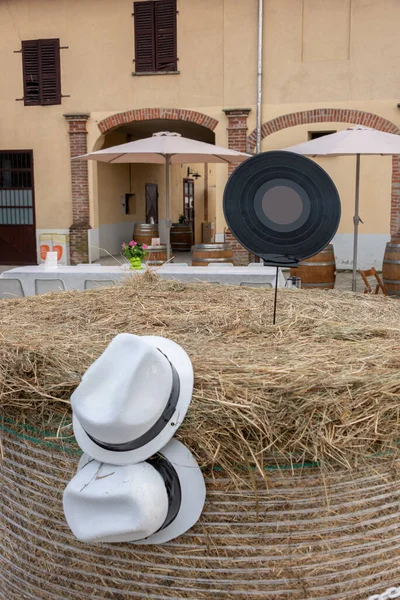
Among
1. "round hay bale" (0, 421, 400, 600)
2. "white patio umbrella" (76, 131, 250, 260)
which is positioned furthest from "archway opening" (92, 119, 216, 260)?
"round hay bale" (0, 421, 400, 600)

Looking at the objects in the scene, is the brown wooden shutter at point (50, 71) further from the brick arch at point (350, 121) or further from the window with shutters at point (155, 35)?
the brick arch at point (350, 121)

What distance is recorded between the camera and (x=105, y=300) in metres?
2.83

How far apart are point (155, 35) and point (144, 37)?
24 centimetres

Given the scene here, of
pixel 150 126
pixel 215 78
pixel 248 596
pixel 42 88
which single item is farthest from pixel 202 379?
pixel 150 126

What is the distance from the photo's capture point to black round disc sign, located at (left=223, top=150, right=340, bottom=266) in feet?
7.39

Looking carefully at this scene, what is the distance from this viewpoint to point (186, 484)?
1575mm

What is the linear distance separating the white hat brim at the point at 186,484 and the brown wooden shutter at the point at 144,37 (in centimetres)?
1292

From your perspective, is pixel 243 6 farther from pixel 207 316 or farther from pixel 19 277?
pixel 207 316

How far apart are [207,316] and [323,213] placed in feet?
1.95

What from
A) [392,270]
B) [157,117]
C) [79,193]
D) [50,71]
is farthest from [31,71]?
[392,270]

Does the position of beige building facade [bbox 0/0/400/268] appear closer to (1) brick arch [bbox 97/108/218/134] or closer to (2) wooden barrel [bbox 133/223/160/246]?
(1) brick arch [bbox 97/108/218/134]

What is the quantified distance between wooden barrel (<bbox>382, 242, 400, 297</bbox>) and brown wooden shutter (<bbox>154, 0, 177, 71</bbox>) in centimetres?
726

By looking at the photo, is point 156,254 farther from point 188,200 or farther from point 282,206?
point 188,200

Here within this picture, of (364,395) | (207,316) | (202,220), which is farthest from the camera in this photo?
(202,220)
